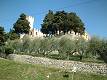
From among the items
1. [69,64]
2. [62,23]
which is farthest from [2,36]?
[69,64]

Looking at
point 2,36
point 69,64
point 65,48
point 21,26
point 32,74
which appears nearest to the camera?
point 32,74

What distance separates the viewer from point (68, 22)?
8356 cm

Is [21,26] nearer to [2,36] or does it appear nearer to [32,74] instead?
[2,36]

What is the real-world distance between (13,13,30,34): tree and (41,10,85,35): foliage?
16.6 ft

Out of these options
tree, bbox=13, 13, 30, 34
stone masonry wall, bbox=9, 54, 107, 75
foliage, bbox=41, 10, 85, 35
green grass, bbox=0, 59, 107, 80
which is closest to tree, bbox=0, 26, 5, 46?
tree, bbox=13, 13, 30, 34

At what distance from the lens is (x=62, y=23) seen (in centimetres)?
8406

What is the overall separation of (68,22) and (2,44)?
72.9 feet

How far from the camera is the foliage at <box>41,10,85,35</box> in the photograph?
8406cm

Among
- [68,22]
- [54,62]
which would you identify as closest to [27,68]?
[54,62]

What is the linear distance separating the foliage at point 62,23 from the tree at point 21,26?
199 inches

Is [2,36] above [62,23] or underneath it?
underneath

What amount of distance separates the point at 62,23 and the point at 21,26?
1212 centimetres

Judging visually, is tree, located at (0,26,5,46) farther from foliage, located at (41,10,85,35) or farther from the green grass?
the green grass

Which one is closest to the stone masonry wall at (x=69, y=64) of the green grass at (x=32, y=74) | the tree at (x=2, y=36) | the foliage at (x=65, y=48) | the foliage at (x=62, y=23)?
the green grass at (x=32, y=74)
